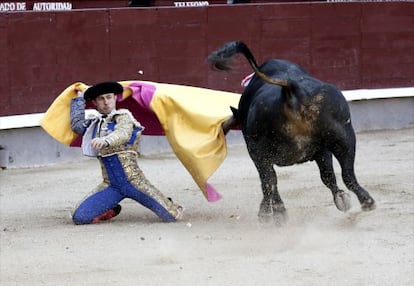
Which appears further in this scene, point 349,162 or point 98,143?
point 98,143

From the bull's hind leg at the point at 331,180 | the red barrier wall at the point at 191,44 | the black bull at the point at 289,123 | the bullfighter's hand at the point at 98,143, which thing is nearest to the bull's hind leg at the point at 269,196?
the black bull at the point at 289,123

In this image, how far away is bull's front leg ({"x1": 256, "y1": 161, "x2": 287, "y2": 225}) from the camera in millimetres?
5613

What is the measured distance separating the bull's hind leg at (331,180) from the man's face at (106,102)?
1.02m

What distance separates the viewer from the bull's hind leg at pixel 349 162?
17.7 feet

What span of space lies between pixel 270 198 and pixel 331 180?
33cm

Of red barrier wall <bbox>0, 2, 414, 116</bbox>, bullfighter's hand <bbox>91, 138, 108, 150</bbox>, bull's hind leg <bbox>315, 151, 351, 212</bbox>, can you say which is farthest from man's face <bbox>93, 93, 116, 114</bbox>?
red barrier wall <bbox>0, 2, 414, 116</bbox>

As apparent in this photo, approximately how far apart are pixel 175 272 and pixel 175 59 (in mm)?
4323

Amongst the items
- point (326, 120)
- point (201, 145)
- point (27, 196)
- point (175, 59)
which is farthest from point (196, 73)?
point (326, 120)

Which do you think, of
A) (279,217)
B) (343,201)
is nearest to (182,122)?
(279,217)

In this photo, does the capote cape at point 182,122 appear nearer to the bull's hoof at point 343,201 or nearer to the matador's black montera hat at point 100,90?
the matador's black montera hat at point 100,90

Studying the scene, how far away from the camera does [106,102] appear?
578cm

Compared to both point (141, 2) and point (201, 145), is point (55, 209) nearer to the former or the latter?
point (201, 145)

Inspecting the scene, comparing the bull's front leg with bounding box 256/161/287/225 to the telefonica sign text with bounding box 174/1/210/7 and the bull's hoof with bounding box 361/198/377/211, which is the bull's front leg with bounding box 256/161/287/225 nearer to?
the bull's hoof with bounding box 361/198/377/211

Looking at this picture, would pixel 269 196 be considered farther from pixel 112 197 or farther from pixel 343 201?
pixel 112 197
